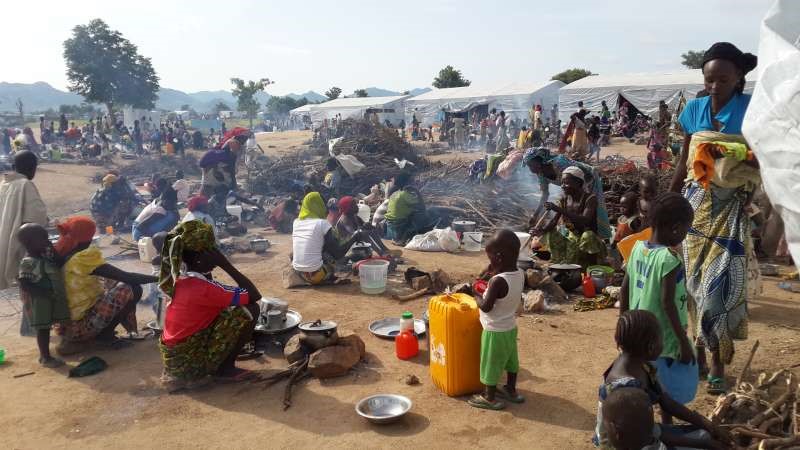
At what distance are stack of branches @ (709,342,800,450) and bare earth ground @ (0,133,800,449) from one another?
298 mm

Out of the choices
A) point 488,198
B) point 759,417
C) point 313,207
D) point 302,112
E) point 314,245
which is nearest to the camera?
point 759,417

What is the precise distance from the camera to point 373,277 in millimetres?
6172

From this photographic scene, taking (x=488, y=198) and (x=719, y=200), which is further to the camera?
(x=488, y=198)

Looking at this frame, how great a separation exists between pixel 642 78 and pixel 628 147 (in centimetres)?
627

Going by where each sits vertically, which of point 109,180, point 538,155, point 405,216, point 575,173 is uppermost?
point 538,155

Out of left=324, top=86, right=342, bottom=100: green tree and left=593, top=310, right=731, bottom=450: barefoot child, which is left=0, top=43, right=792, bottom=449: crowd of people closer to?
left=593, top=310, right=731, bottom=450: barefoot child

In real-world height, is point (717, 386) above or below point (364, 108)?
below

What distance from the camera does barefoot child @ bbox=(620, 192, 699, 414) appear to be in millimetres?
2752

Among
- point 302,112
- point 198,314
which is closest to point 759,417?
point 198,314

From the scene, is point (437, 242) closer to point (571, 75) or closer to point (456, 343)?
point (456, 343)

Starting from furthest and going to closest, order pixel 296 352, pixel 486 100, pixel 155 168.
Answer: pixel 486 100 → pixel 155 168 → pixel 296 352

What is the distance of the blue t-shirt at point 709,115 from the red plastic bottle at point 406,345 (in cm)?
248

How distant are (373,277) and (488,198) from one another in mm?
4675

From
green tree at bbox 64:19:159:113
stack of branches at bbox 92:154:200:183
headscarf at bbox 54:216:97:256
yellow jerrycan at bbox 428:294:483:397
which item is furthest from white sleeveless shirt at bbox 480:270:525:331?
green tree at bbox 64:19:159:113
